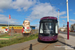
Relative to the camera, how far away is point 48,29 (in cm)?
1300

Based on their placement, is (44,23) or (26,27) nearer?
(44,23)

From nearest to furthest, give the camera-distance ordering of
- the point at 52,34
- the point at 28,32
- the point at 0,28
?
the point at 52,34 < the point at 28,32 < the point at 0,28

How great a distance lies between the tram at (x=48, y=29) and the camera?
41.1ft

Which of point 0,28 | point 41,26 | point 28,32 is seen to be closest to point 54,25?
point 41,26

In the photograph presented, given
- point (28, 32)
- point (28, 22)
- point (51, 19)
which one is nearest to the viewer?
point (51, 19)

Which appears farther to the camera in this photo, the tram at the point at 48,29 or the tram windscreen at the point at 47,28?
the tram windscreen at the point at 47,28

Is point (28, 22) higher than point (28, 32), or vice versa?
point (28, 22)

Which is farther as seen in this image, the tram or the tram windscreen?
the tram windscreen

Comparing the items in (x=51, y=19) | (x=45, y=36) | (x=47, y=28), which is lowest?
(x=45, y=36)

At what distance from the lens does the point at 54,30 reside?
12922mm

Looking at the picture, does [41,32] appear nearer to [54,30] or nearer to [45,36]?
[45,36]

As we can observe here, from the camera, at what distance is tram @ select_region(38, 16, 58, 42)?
41.1 feet

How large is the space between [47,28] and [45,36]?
3.83 feet

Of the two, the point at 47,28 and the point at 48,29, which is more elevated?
the point at 47,28
